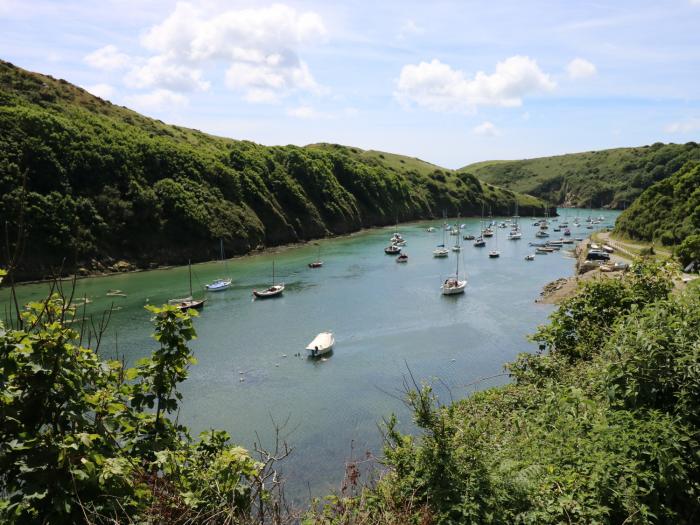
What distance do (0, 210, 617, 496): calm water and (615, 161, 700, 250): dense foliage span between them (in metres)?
13.5

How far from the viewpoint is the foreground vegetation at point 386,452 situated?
266 inches

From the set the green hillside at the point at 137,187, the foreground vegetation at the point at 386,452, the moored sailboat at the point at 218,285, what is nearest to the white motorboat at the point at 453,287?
the moored sailboat at the point at 218,285

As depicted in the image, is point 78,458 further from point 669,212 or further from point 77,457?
point 669,212

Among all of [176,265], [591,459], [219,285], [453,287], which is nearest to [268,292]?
[219,285]

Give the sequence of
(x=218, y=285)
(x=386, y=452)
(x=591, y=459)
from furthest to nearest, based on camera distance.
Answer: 1. (x=218, y=285)
2. (x=386, y=452)
3. (x=591, y=459)

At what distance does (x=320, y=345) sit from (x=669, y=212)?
67.4 metres

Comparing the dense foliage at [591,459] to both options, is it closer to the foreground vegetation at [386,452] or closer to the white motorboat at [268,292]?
the foreground vegetation at [386,452]

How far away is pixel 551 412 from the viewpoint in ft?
42.5

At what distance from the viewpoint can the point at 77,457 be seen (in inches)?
268

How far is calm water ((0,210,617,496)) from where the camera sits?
30062 mm

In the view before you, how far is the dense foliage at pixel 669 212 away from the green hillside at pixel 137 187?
64184 mm

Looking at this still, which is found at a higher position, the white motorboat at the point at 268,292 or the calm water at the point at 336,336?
the white motorboat at the point at 268,292

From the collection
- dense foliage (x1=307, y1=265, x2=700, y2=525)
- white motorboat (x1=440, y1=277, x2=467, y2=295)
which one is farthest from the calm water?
dense foliage (x1=307, y1=265, x2=700, y2=525)

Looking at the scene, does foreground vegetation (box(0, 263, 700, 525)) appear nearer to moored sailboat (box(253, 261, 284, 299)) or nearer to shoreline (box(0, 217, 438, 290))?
shoreline (box(0, 217, 438, 290))
